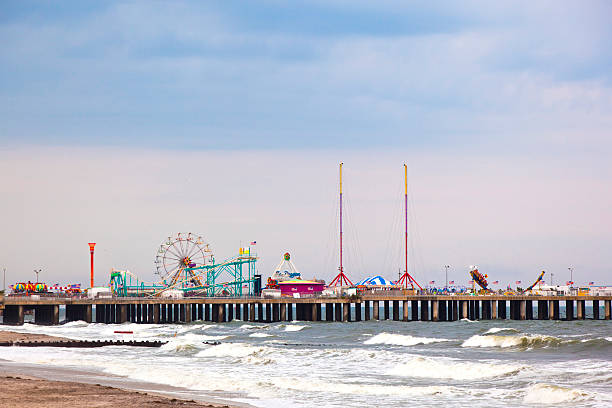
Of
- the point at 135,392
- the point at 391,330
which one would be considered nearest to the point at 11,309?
the point at 391,330

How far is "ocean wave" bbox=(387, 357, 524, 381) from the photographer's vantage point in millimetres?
37688

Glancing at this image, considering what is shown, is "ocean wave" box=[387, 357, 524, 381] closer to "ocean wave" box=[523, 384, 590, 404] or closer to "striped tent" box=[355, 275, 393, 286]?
"ocean wave" box=[523, 384, 590, 404]

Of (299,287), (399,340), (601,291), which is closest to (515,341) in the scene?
(399,340)

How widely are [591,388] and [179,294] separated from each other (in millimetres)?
72360

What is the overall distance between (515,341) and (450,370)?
59.0 ft

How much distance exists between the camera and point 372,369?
1634 inches

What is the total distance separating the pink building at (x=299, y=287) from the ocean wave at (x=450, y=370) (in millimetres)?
61830

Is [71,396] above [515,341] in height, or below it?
above

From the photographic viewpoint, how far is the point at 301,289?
104 m

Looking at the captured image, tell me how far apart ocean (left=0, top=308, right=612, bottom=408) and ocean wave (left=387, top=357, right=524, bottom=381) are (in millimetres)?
51

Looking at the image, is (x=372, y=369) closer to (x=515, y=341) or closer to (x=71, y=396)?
(x=71, y=396)

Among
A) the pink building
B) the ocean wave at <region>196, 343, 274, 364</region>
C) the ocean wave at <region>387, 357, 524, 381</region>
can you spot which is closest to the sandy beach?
the ocean wave at <region>196, 343, 274, 364</region>

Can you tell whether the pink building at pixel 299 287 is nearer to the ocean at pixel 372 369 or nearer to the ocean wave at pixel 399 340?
the ocean at pixel 372 369

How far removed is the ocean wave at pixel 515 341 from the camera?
5444cm
